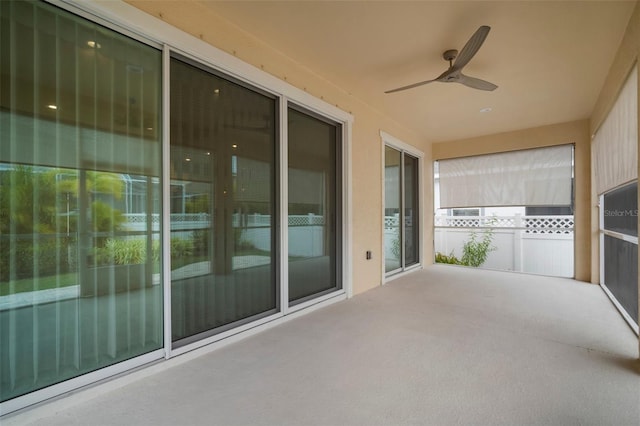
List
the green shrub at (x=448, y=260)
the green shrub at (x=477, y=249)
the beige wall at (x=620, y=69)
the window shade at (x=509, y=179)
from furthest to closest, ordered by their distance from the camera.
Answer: the green shrub at (x=448, y=260) → the green shrub at (x=477, y=249) → the window shade at (x=509, y=179) → the beige wall at (x=620, y=69)

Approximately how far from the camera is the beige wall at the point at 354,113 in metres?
2.21

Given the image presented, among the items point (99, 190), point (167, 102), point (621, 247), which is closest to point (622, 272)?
point (621, 247)

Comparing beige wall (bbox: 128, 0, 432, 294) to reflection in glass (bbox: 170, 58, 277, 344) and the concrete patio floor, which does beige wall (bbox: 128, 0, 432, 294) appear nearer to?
reflection in glass (bbox: 170, 58, 277, 344)

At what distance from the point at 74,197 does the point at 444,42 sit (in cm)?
301

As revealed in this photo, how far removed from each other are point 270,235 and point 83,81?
1737mm

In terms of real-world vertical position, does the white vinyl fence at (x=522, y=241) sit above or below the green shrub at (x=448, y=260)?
above

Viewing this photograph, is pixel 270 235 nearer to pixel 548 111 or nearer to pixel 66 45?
pixel 66 45

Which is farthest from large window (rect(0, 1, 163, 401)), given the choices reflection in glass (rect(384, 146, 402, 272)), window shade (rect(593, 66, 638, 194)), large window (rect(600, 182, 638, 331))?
large window (rect(600, 182, 638, 331))

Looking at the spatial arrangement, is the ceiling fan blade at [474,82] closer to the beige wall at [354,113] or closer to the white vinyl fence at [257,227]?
the beige wall at [354,113]

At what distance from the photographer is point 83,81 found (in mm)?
1713

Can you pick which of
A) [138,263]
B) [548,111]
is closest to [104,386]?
[138,263]

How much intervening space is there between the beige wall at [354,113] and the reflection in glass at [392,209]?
11.4 inches

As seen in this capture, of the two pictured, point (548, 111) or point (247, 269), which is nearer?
point (247, 269)

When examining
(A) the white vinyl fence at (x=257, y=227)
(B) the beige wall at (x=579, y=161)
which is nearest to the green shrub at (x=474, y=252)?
(B) the beige wall at (x=579, y=161)
